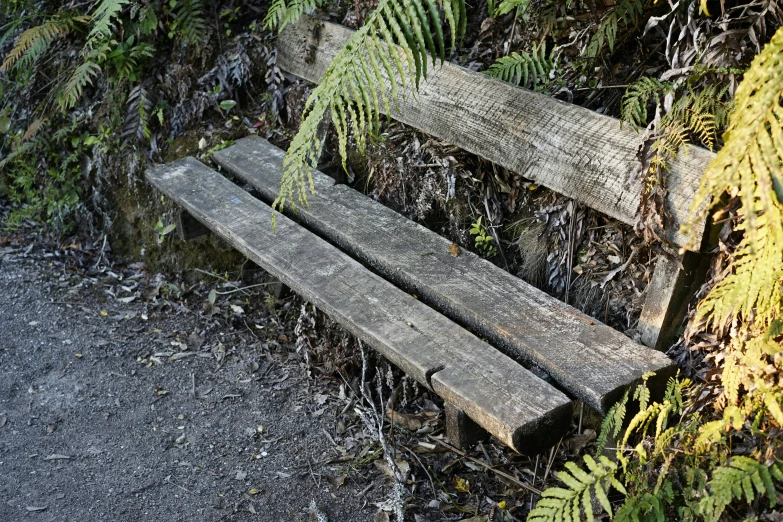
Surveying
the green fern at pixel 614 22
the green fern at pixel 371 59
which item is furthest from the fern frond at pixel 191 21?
the green fern at pixel 614 22

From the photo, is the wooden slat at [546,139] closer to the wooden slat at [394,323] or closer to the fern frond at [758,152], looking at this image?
the fern frond at [758,152]

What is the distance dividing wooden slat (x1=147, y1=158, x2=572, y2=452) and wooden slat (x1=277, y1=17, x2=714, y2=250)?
67 cm

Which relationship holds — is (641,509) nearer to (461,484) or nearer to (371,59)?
(461,484)

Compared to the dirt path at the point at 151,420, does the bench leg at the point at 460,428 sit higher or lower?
higher

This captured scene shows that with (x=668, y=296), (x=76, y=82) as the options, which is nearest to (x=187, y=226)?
(x=76, y=82)

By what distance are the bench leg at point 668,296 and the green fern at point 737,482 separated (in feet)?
2.21

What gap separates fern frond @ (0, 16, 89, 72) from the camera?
179 inches

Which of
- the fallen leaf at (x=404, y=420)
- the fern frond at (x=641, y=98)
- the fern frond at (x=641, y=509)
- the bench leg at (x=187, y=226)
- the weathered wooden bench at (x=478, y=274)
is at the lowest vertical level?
the fallen leaf at (x=404, y=420)

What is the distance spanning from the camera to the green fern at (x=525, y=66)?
3.28 m

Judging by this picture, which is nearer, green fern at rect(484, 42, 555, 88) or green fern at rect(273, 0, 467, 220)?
green fern at rect(273, 0, 467, 220)

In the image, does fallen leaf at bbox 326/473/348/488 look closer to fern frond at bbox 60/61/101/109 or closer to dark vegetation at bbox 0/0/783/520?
dark vegetation at bbox 0/0/783/520

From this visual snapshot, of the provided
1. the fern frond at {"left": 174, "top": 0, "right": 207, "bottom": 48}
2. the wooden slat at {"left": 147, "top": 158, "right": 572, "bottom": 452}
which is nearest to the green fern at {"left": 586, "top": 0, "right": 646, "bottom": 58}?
the wooden slat at {"left": 147, "top": 158, "right": 572, "bottom": 452}

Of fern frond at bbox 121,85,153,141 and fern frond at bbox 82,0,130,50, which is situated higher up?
fern frond at bbox 82,0,130,50

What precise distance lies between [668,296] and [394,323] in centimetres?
94
